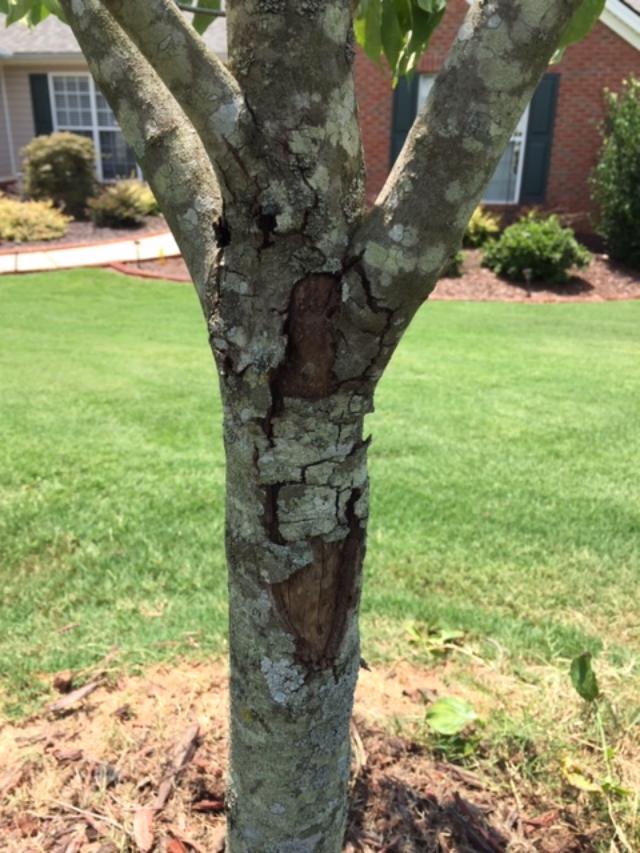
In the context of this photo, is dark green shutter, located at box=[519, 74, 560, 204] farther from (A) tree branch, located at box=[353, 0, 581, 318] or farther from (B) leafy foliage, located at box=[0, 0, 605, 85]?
(A) tree branch, located at box=[353, 0, 581, 318]

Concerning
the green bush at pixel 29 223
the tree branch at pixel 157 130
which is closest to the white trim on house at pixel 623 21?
the green bush at pixel 29 223

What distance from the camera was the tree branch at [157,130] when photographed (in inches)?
52.0

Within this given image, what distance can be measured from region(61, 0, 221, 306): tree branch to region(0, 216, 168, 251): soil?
1380 cm

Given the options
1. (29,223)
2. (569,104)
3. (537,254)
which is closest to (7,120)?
(29,223)

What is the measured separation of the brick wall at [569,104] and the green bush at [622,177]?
1.76ft

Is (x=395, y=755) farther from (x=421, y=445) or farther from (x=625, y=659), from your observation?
(x=421, y=445)

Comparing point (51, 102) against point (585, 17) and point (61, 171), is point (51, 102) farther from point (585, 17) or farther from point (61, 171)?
point (585, 17)

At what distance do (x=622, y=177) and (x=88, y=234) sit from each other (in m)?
10.9

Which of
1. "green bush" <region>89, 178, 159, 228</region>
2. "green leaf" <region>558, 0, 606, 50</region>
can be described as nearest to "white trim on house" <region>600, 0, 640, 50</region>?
"green bush" <region>89, 178, 159, 228</region>

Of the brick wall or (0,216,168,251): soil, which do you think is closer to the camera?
(0,216,168,251): soil

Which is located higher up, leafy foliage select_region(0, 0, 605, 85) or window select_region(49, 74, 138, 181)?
window select_region(49, 74, 138, 181)

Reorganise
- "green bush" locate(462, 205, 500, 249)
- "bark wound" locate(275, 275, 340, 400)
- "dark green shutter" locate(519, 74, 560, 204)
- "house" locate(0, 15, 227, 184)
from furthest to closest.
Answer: "house" locate(0, 15, 227, 184) → "dark green shutter" locate(519, 74, 560, 204) → "green bush" locate(462, 205, 500, 249) → "bark wound" locate(275, 275, 340, 400)

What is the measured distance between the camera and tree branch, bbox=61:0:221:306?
4.33 feet

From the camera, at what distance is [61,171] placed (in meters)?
16.5
